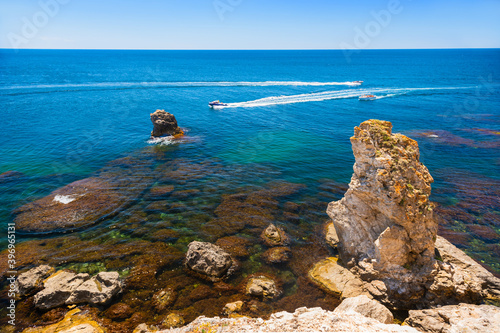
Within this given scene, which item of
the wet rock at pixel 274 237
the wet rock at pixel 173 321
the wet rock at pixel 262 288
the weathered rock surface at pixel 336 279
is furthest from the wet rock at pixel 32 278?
the weathered rock surface at pixel 336 279

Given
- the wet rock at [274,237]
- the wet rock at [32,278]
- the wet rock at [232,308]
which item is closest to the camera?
the wet rock at [232,308]

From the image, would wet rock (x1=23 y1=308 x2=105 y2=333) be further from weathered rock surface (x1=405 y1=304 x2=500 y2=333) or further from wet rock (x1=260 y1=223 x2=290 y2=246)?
weathered rock surface (x1=405 y1=304 x2=500 y2=333)

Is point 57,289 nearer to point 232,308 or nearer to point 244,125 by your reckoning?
point 232,308

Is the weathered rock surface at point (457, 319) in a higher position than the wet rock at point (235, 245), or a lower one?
higher

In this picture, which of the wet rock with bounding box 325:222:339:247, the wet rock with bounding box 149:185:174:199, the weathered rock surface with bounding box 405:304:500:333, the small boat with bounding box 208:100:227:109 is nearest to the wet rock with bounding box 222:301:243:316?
the weathered rock surface with bounding box 405:304:500:333

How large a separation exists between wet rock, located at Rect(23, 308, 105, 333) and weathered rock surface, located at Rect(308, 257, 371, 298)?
14680 mm

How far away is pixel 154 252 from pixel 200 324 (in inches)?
391

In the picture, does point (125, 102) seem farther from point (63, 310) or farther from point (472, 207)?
point (472, 207)

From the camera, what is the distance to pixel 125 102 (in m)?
76.7

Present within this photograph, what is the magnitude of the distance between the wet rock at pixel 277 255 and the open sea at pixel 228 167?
2.01 ft

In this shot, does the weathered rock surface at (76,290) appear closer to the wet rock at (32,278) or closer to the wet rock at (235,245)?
the wet rock at (32,278)

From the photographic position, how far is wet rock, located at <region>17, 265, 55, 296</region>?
57.8 feet

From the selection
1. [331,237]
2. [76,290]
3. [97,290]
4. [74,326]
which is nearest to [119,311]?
[97,290]

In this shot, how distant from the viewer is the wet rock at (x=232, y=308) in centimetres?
1648
